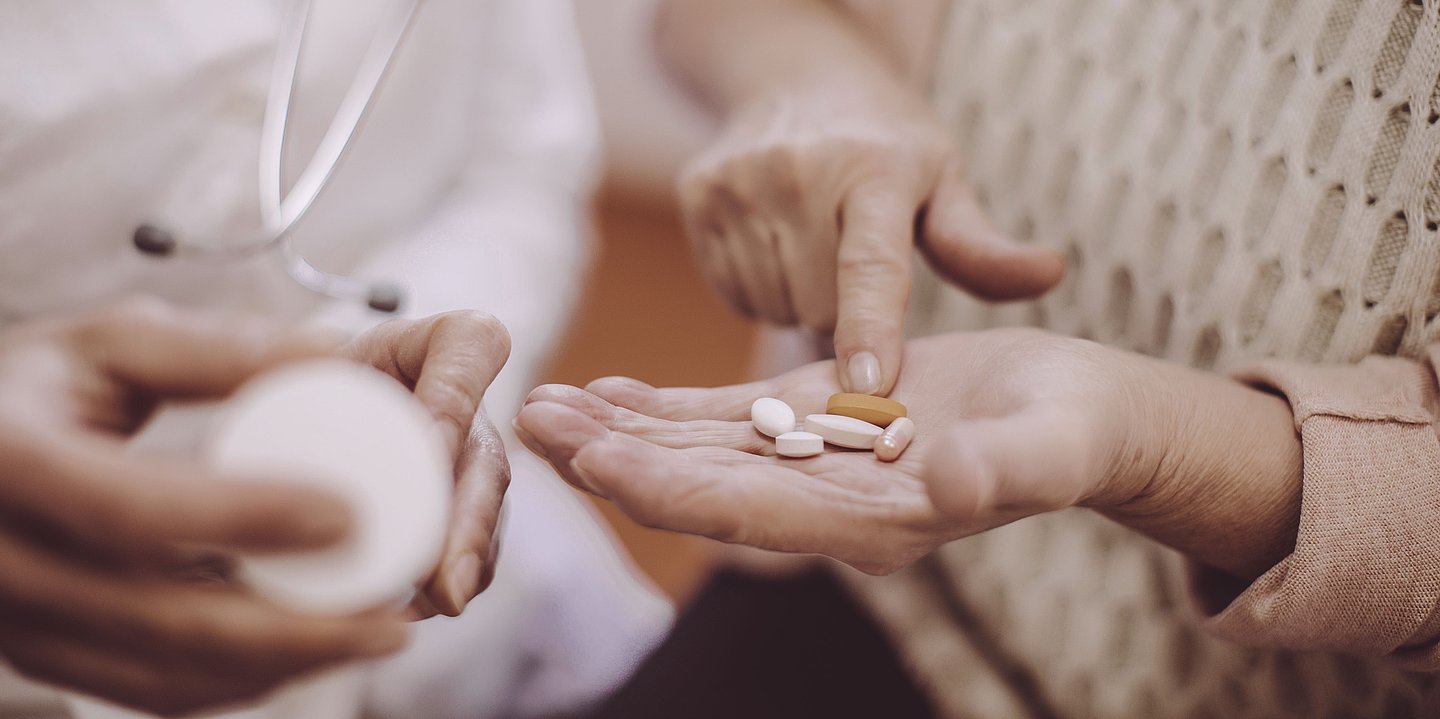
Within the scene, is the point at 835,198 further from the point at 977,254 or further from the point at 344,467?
the point at 344,467

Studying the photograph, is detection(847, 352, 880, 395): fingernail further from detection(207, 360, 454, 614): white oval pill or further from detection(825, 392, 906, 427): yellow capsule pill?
detection(207, 360, 454, 614): white oval pill

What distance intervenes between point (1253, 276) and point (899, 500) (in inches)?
16.7

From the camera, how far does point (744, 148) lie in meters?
0.87

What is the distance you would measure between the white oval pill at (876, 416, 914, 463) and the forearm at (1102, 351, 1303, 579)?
0.48 feet

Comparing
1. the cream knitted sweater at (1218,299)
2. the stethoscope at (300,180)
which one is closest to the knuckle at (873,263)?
the cream knitted sweater at (1218,299)

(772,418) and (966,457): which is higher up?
(966,457)

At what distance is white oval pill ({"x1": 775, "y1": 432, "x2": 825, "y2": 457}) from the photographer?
1.94 feet

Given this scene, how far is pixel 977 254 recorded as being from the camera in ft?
2.53

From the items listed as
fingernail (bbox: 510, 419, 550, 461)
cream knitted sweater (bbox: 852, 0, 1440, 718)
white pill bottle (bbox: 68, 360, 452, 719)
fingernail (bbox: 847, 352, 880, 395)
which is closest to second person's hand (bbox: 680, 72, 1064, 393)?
fingernail (bbox: 847, 352, 880, 395)

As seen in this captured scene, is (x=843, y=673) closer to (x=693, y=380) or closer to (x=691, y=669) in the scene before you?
(x=691, y=669)

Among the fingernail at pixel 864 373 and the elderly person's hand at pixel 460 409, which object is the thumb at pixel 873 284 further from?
the elderly person's hand at pixel 460 409

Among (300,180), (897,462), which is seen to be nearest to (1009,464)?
(897,462)

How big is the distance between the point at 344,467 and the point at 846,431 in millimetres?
327

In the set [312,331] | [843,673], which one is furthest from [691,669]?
[312,331]
